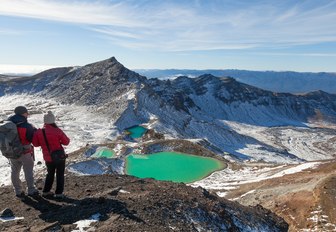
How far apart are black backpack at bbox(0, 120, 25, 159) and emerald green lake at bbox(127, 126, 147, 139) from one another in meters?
77.8

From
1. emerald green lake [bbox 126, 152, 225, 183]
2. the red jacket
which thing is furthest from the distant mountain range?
the red jacket

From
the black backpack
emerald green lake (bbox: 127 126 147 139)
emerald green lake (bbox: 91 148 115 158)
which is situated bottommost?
emerald green lake (bbox: 127 126 147 139)

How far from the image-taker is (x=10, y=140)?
1359 cm

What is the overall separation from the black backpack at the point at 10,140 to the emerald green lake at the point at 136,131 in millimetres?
77840

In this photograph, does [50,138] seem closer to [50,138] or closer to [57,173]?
[50,138]

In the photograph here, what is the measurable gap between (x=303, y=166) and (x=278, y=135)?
15099 cm

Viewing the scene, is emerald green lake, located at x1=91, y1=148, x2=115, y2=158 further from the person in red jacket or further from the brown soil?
the person in red jacket

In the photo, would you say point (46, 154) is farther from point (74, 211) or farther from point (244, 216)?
point (244, 216)

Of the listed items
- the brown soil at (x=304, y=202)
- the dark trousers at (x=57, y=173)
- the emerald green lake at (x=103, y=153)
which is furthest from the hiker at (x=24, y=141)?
the emerald green lake at (x=103, y=153)

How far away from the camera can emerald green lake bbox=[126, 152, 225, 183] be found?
4494 cm

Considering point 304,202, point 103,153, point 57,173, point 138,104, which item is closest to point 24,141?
point 57,173

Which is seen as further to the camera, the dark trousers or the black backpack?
the dark trousers

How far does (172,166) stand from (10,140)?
1451 inches

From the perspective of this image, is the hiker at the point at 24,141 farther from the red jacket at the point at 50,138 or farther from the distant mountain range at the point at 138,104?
the distant mountain range at the point at 138,104
